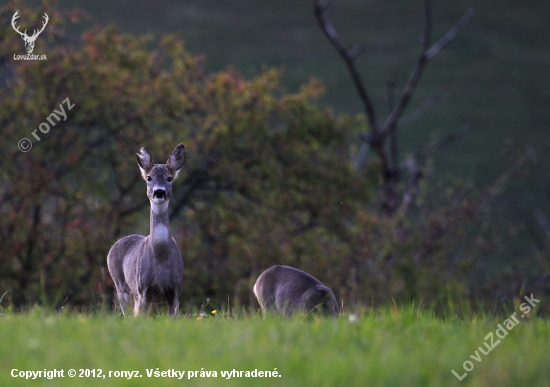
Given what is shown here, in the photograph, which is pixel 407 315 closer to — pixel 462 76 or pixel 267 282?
pixel 267 282

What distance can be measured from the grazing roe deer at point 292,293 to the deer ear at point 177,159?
5.72ft

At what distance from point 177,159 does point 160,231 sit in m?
0.93

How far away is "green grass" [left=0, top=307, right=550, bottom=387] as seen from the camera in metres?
4.98

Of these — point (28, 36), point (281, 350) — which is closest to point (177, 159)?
point (281, 350)

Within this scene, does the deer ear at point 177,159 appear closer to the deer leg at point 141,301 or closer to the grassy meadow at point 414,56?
the deer leg at point 141,301

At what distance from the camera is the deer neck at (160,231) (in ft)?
30.2

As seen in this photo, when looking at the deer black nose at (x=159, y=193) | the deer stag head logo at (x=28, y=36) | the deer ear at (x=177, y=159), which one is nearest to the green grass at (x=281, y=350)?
the deer black nose at (x=159, y=193)

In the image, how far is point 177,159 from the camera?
9.78 m

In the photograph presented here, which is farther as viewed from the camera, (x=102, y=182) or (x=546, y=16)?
(x=546, y=16)

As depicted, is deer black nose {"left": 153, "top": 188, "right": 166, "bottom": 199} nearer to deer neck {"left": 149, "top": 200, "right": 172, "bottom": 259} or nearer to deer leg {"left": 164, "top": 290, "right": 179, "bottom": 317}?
deer neck {"left": 149, "top": 200, "right": 172, "bottom": 259}

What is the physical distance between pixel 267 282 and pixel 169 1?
90.4 feet

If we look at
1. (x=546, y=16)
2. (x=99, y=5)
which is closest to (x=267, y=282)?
(x=99, y=5)

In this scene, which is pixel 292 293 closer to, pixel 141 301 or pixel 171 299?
pixel 171 299

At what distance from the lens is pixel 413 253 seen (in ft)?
63.5
